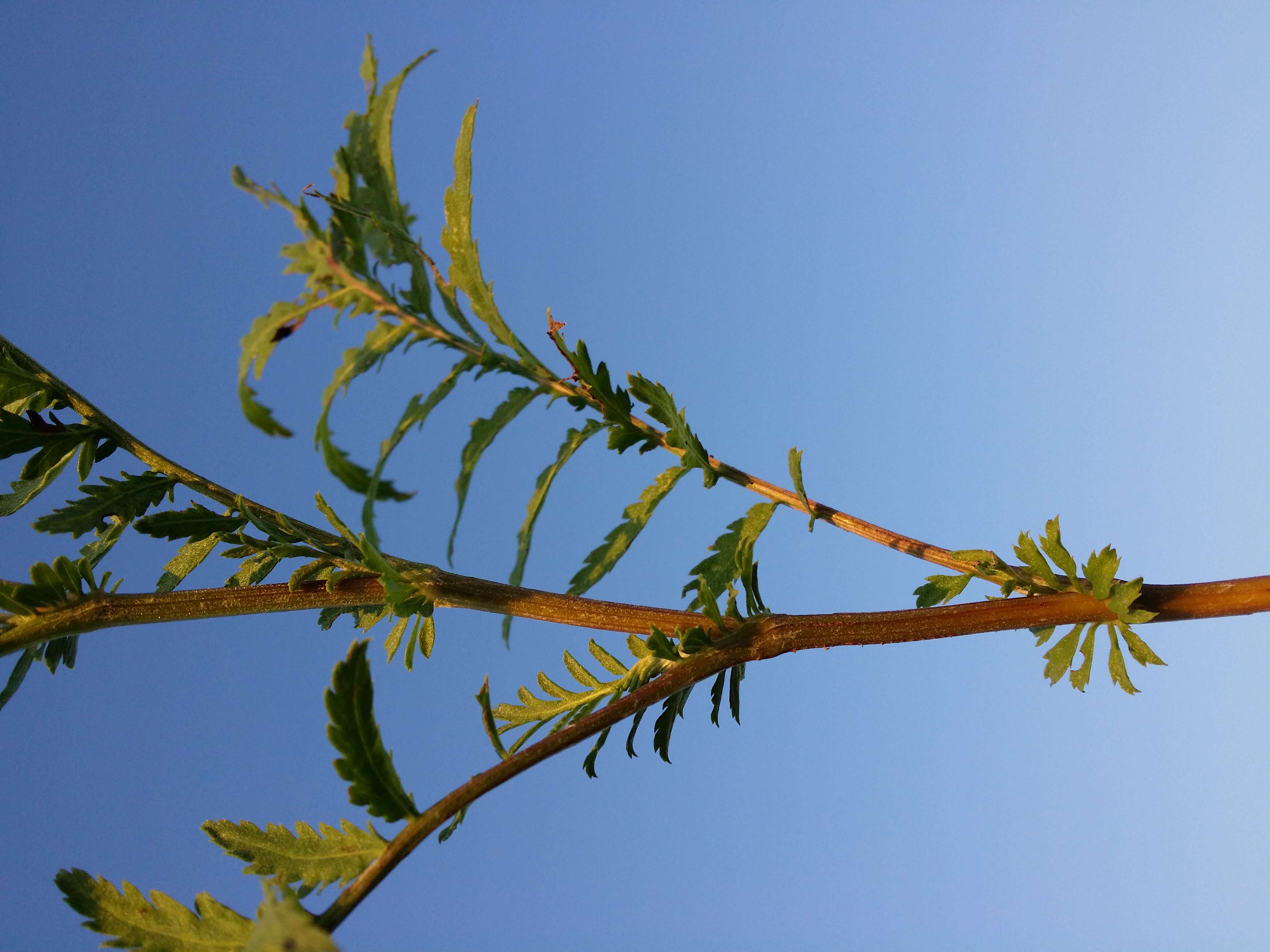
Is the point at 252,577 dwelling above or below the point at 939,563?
below

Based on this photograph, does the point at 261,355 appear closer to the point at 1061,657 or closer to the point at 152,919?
the point at 152,919

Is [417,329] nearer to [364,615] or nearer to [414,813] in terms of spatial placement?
[364,615]

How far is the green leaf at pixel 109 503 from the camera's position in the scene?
1597 mm

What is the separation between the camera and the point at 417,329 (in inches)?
57.4

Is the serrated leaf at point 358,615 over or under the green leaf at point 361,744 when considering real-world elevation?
over

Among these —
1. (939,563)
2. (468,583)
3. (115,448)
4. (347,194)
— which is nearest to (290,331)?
(347,194)

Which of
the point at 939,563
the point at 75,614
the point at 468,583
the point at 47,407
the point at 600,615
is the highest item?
the point at 939,563

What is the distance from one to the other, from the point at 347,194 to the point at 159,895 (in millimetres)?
972

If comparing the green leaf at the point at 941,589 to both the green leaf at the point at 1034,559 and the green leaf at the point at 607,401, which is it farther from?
the green leaf at the point at 607,401

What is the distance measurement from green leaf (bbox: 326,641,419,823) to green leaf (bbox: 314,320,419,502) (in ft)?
0.83

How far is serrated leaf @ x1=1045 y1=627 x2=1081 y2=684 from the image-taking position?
1692 mm

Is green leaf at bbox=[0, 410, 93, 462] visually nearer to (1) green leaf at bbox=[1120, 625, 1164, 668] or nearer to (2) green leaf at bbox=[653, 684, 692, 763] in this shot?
(2) green leaf at bbox=[653, 684, 692, 763]

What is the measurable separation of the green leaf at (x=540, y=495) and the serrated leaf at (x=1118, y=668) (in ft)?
3.27

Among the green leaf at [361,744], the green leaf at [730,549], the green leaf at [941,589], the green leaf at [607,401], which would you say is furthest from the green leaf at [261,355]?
the green leaf at [941,589]
